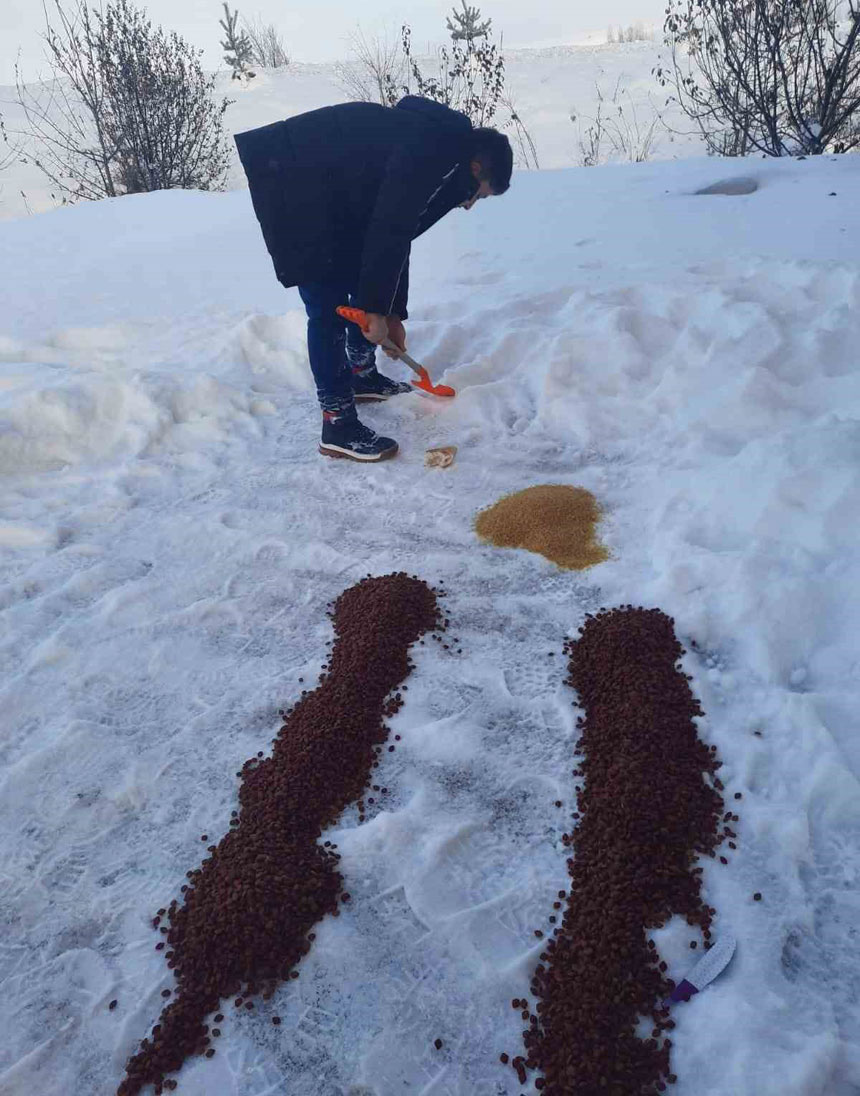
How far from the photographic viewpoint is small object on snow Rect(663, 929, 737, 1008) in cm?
143

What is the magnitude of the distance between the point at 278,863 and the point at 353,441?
76.0 inches

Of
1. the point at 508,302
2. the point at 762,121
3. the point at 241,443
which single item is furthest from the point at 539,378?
the point at 762,121

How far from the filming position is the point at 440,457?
319cm

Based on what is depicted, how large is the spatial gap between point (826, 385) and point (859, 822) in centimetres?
191

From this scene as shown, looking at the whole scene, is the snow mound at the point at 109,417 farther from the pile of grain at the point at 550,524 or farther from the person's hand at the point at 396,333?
the pile of grain at the point at 550,524

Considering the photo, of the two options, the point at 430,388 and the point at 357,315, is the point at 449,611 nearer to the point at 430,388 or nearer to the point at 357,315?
the point at 357,315

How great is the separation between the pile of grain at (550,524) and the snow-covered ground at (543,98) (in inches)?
440

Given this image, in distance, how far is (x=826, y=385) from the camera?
2975 millimetres

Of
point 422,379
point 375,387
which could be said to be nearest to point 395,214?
point 422,379

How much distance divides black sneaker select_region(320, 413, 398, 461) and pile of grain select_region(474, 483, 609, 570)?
0.61 metres

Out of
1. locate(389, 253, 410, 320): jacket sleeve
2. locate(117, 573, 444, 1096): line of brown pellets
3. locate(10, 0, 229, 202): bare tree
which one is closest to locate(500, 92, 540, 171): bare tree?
locate(10, 0, 229, 202): bare tree

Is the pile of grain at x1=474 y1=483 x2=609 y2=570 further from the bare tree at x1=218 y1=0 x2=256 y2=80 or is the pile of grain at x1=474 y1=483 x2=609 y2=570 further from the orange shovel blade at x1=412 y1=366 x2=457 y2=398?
the bare tree at x1=218 y1=0 x2=256 y2=80

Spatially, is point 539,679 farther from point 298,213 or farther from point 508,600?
point 298,213

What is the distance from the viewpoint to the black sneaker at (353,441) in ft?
10.6
